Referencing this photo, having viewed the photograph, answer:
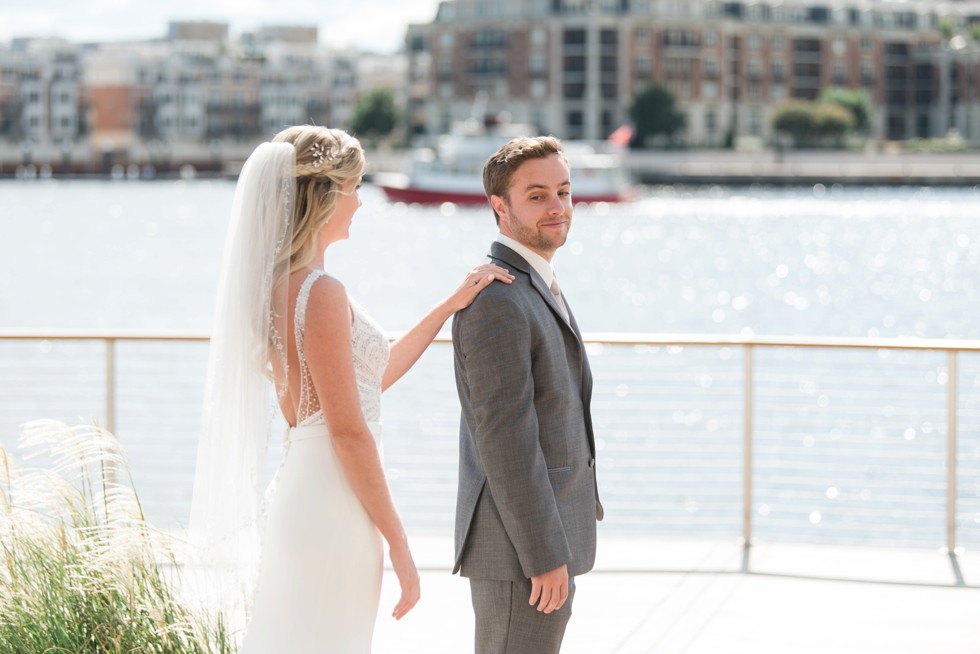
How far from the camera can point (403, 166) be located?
93500 millimetres

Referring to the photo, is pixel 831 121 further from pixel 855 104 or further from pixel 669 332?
pixel 669 332

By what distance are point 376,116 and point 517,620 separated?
101754mm

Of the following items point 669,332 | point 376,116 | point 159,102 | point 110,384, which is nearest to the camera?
point 110,384

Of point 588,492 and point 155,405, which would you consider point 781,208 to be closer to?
point 155,405

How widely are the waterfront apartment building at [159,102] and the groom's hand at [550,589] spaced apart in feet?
377

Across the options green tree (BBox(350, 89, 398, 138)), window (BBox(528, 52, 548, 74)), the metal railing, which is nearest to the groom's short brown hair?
the metal railing

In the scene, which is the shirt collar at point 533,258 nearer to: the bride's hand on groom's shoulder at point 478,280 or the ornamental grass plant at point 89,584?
the bride's hand on groom's shoulder at point 478,280

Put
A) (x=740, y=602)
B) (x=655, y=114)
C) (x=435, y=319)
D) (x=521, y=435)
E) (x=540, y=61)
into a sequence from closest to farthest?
(x=521, y=435) < (x=435, y=319) < (x=740, y=602) < (x=655, y=114) < (x=540, y=61)

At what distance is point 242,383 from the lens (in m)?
2.72

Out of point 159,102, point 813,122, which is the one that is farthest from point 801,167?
point 159,102

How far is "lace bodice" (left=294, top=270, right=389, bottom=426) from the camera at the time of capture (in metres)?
2.59

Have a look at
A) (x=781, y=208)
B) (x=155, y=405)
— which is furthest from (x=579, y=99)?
(x=155, y=405)

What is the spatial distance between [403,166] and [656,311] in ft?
194

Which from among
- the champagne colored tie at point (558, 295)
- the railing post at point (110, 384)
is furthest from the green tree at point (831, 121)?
the champagne colored tie at point (558, 295)
